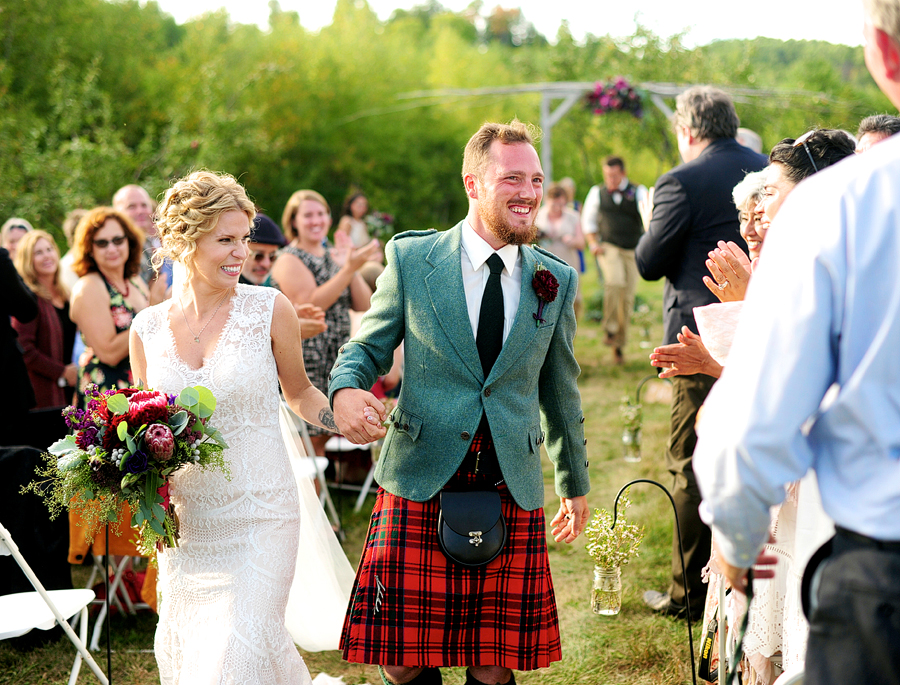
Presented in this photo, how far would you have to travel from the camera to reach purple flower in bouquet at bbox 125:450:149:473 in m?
2.99

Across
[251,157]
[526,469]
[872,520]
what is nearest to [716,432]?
[872,520]

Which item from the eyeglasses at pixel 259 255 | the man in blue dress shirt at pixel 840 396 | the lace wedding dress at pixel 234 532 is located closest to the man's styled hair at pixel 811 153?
the man in blue dress shirt at pixel 840 396

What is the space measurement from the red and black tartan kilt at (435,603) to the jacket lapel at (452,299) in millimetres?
462

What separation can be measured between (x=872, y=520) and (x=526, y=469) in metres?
1.59

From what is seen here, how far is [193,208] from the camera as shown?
3.34 metres

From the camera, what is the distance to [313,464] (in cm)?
547

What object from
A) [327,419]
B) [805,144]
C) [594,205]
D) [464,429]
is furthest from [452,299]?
[594,205]

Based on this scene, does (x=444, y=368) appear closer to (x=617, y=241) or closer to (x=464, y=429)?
(x=464, y=429)

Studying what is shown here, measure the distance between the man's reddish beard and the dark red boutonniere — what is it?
14 centimetres

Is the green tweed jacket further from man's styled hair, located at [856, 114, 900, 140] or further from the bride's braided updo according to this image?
man's styled hair, located at [856, 114, 900, 140]

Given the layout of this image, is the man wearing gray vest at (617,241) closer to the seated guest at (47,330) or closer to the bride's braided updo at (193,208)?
the seated guest at (47,330)

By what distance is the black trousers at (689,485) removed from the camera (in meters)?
4.35

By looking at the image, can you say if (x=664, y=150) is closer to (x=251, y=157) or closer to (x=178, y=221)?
(x=251, y=157)

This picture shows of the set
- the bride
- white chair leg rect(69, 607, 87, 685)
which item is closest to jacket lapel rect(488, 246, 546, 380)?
the bride
